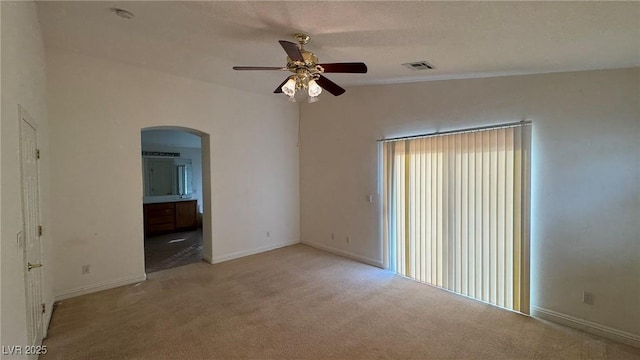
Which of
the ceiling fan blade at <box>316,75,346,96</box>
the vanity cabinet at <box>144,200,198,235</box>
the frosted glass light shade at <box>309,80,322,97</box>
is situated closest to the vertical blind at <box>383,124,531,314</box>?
the ceiling fan blade at <box>316,75,346,96</box>

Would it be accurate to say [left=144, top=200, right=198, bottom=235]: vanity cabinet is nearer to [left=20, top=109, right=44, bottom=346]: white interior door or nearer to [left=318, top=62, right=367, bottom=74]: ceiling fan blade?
[left=20, top=109, right=44, bottom=346]: white interior door

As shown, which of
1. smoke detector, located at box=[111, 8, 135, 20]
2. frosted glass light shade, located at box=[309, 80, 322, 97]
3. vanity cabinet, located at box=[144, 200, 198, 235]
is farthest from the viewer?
vanity cabinet, located at box=[144, 200, 198, 235]

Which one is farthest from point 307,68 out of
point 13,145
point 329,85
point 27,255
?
point 27,255

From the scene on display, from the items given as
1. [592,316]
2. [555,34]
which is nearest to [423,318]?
[592,316]

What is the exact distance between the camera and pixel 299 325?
2.95 m

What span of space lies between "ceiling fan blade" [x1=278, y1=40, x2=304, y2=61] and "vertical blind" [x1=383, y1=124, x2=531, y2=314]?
92.4 inches

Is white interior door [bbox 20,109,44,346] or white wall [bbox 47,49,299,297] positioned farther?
white wall [bbox 47,49,299,297]

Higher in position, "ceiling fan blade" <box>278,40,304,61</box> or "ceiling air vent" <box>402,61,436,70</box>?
"ceiling air vent" <box>402,61,436,70</box>

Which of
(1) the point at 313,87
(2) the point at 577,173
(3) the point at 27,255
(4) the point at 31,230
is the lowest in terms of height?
(3) the point at 27,255

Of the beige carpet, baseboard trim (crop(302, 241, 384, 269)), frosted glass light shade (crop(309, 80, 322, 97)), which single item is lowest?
the beige carpet

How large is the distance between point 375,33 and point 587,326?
3485mm

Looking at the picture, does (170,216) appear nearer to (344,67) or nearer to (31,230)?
(31,230)

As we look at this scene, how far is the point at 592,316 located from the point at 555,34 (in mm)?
2674

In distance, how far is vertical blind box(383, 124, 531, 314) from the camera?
10.5 ft
